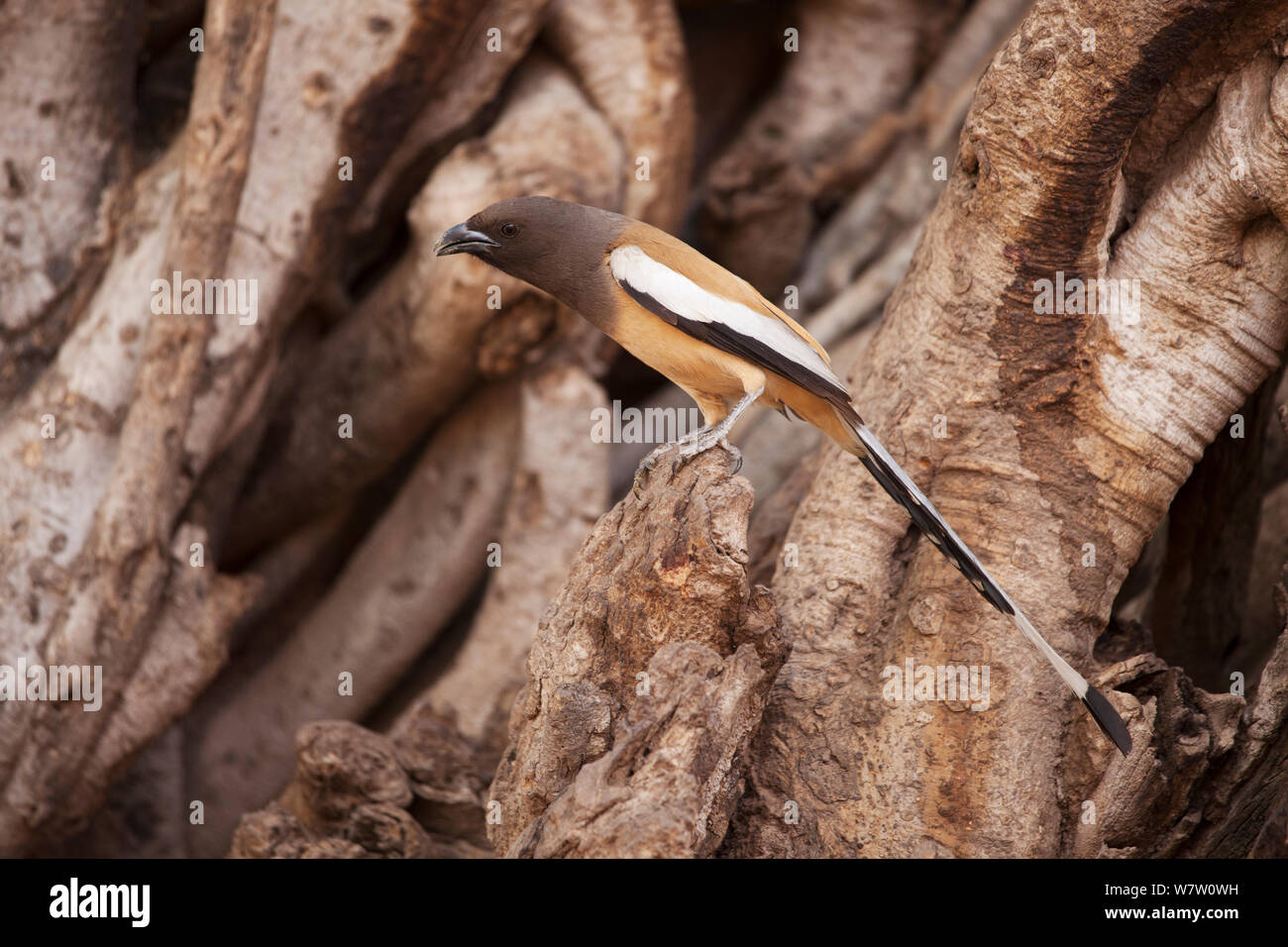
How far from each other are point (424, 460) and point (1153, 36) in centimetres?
444

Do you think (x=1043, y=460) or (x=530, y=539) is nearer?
(x=1043, y=460)

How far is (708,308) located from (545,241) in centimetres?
66

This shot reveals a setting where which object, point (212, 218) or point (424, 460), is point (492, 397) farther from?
point (212, 218)

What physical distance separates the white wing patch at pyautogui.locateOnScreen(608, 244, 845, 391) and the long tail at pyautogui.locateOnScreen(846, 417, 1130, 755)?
10.7 inches

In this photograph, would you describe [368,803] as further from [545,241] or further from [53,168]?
[53,168]

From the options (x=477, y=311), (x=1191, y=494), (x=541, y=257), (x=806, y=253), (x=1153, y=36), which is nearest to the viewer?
(x=1153, y=36)

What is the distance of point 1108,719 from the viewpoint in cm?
340

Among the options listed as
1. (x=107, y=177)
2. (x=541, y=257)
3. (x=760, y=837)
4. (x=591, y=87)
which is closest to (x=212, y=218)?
(x=107, y=177)

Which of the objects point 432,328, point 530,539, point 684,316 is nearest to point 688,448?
point 684,316

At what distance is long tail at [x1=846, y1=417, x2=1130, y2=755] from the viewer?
341 cm

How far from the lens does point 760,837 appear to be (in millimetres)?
3648

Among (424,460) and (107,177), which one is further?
(424,460)

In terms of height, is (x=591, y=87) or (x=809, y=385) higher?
(x=591, y=87)

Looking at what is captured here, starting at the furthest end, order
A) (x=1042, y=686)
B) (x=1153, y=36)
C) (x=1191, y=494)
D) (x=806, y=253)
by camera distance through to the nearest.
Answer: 1. (x=806, y=253)
2. (x=1191, y=494)
3. (x=1042, y=686)
4. (x=1153, y=36)
